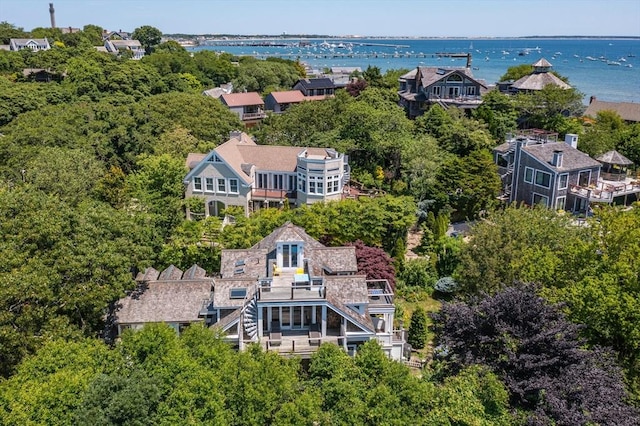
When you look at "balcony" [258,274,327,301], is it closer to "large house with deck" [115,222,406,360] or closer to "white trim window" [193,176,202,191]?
"large house with deck" [115,222,406,360]

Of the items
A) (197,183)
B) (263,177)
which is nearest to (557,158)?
(263,177)

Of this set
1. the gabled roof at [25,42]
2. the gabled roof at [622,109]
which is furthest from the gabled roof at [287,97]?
the gabled roof at [25,42]

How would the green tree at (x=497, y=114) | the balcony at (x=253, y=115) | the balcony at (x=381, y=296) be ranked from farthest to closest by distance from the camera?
the balcony at (x=253, y=115) < the green tree at (x=497, y=114) < the balcony at (x=381, y=296)

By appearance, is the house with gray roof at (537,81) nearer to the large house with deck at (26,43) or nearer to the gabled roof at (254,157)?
the gabled roof at (254,157)

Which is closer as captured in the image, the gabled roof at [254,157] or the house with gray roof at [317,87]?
the gabled roof at [254,157]

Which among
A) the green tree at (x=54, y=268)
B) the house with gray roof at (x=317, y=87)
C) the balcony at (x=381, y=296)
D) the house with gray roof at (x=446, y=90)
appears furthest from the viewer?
the house with gray roof at (x=317, y=87)
